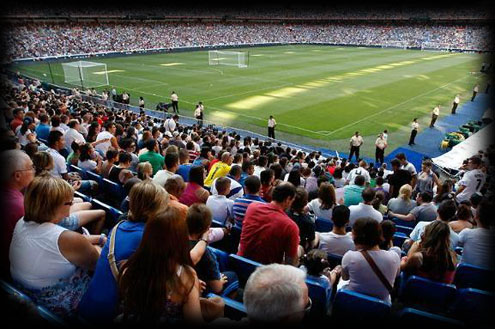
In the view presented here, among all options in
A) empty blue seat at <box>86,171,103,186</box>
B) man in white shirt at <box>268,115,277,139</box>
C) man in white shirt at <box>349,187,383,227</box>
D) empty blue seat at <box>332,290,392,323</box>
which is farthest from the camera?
man in white shirt at <box>268,115,277,139</box>

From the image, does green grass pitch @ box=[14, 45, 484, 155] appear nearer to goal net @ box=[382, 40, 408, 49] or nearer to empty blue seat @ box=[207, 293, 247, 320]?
empty blue seat @ box=[207, 293, 247, 320]

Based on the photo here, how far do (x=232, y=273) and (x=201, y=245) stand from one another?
2.71ft

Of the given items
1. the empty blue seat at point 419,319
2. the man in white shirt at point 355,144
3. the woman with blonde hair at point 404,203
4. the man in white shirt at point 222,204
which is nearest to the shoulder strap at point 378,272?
the empty blue seat at point 419,319

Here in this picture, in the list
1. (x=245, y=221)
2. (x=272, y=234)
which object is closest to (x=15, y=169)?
(x=245, y=221)

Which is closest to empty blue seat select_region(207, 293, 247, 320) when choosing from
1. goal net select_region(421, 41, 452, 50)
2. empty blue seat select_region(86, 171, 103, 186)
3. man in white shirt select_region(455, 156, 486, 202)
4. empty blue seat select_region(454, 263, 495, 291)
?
empty blue seat select_region(454, 263, 495, 291)

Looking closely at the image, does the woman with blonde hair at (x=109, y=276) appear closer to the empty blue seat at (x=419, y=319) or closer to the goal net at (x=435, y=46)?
the empty blue seat at (x=419, y=319)

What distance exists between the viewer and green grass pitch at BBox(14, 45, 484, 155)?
65.1 feet

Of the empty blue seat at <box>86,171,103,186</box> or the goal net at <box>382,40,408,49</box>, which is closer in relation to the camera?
the empty blue seat at <box>86,171,103,186</box>

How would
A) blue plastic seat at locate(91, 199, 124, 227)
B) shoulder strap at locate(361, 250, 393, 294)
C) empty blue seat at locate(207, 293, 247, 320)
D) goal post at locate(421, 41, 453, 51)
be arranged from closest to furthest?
empty blue seat at locate(207, 293, 247, 320) < shoulder strap at locate(361, 250, 393, 294) < blue plastic seat at locate(91, 199, 124, 227) < goal post at locate(421, 41, 453, 51)

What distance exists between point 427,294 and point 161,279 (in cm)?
316

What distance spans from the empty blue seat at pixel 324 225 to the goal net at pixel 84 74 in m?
25.1

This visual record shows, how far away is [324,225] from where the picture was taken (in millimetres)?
5945

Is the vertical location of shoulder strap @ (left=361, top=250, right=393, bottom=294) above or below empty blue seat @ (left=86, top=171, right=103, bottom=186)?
above

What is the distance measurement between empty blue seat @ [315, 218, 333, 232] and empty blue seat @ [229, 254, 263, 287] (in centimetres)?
233
